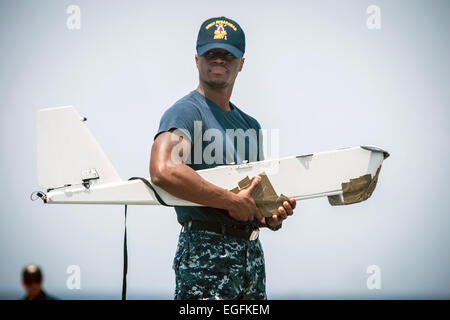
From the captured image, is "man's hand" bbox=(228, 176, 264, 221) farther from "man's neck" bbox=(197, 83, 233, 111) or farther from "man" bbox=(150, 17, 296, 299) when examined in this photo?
"man's neck" bbox=(197, 83, 233, 111)

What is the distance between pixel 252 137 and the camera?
10.7 feet

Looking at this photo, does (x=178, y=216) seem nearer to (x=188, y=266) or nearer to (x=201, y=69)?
(x=188, y=266)

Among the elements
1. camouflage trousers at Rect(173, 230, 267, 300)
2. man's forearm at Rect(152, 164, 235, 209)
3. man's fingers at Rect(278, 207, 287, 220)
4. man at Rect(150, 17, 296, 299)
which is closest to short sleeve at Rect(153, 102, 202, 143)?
man at Rect(150, 17, 296, 299)

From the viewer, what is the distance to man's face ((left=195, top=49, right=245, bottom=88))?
3.08 meters

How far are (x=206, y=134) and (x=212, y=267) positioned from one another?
2.47 ft

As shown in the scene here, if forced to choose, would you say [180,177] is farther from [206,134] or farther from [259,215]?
[259,215]

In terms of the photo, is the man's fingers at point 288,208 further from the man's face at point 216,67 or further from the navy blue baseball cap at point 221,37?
the navy blue baseball cap at point 221,37

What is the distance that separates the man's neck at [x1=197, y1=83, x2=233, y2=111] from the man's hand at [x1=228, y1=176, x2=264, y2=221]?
53 cm

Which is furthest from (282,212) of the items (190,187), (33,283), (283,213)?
(33,283)

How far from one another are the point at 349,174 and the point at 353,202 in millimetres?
187

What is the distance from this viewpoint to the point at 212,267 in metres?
2.83

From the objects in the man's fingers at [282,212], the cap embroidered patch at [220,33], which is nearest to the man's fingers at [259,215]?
the man's fingers at [282,212]

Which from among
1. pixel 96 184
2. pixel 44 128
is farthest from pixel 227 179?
pixel 44 128

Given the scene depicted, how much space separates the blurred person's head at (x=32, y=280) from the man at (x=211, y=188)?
52.9 inches
